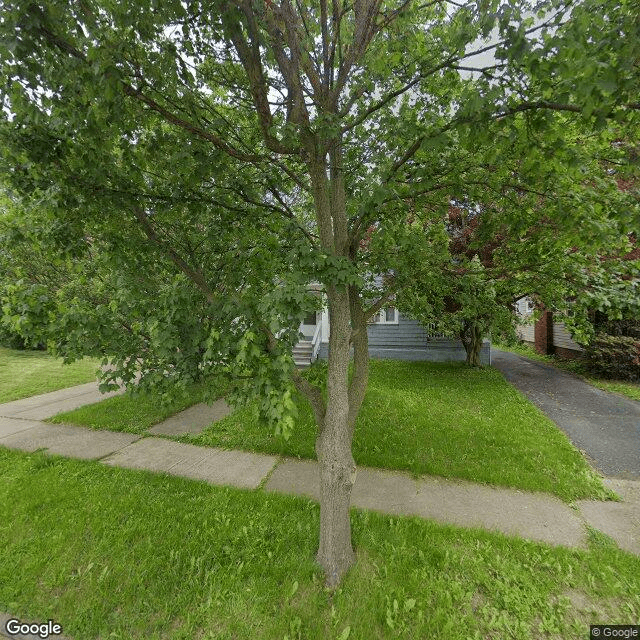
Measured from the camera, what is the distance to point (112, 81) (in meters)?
1.87

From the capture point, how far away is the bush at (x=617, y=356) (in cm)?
910

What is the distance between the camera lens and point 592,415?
6832 millimetres

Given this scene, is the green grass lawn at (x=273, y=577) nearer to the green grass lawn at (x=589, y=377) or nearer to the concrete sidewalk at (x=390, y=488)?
the concrete sidewalk at (x=390, y=488)

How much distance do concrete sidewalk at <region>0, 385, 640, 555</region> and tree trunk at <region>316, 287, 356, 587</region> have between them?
95 cm

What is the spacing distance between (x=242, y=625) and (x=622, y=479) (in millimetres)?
4826

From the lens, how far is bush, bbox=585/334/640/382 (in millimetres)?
9102

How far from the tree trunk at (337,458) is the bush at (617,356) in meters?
9.57

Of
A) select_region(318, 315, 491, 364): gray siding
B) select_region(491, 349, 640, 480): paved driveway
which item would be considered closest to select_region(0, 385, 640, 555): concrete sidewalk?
select_region(491, 349, 640, 480): paved driveway

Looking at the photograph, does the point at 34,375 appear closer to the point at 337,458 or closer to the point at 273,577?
the point at 273,577

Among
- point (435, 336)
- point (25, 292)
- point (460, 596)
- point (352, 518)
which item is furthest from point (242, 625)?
point (435, 336)

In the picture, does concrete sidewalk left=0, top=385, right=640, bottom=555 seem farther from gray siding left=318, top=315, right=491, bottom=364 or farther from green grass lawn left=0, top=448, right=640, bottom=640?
gray siding left=318, top=315, right=491, bottom=364

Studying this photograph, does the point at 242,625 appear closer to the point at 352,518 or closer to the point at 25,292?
the point at 352,518

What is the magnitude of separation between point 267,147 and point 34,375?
440 inches

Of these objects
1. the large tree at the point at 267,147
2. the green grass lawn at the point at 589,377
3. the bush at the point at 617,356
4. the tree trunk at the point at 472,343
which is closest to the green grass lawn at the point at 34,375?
the large tree at the point at 267,147
